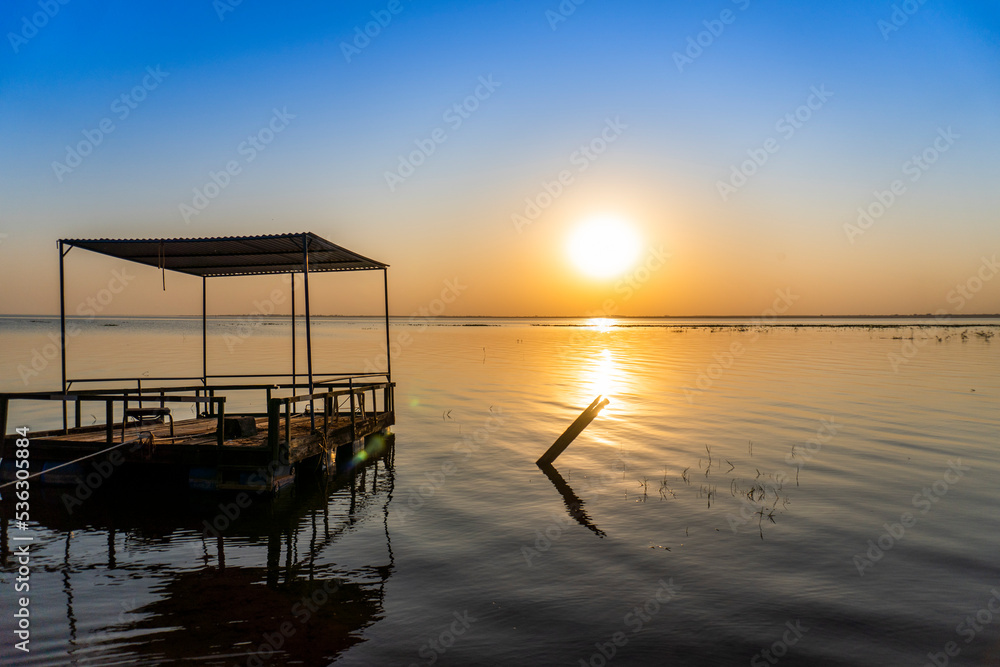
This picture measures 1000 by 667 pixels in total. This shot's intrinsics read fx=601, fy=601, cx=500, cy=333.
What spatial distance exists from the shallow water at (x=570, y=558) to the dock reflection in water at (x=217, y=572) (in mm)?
39

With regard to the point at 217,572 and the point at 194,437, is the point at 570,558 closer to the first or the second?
the point at 217,572

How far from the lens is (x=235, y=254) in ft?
50.1

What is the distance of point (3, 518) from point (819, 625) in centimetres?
1303

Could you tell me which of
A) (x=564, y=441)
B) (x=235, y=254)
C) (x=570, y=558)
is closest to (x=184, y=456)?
(x=235, y=254)

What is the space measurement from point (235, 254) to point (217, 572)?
915 cm

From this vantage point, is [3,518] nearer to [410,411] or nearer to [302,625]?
[302,625]

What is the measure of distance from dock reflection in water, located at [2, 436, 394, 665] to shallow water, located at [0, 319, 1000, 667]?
39mm

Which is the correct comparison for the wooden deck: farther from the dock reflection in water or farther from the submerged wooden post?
the submerged wooden post

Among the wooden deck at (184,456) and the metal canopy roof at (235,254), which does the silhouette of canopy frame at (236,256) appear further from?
the wooden deck at (184,456)

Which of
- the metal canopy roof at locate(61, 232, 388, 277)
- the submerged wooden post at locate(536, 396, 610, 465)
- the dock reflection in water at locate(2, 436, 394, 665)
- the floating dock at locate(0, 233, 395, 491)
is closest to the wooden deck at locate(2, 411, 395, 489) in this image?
the floating dock at locate(0, 233, 395, 491)

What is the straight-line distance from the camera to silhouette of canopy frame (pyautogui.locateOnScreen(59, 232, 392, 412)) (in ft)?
41.8

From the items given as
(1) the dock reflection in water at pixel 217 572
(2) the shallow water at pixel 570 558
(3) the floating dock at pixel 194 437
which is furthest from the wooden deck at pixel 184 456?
(2) the shallow water at pixel 570 558

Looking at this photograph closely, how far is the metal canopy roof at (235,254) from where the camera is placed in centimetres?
1280

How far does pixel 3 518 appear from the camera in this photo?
34.8ft
